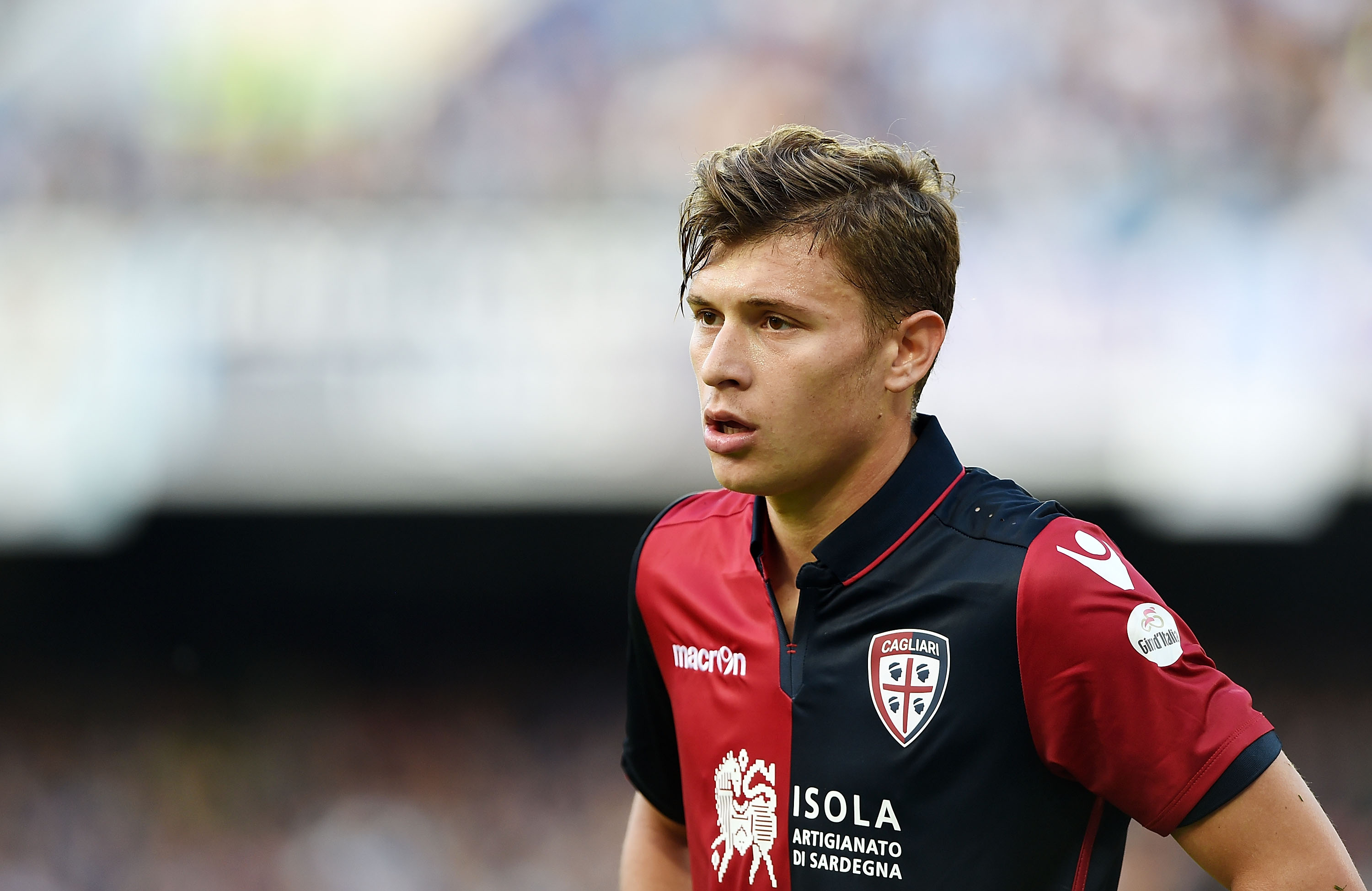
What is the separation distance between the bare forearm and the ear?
91 cm

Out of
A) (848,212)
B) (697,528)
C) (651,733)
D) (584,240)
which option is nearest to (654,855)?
(651,733)

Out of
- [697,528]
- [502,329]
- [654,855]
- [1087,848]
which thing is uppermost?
[697,528]

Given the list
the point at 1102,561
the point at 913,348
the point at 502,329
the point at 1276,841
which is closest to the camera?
the point at 1276,841

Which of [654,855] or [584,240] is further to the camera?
[584,240]

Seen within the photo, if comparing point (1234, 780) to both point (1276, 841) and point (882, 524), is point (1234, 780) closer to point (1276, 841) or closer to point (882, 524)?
A: point (1276, 841)

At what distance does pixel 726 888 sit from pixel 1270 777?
2.61 feet

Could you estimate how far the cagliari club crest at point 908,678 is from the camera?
176 cm

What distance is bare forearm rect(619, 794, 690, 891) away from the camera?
2238mm

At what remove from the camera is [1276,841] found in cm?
159

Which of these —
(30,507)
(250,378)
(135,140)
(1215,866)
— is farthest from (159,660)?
(1215,866)

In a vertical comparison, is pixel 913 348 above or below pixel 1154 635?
above

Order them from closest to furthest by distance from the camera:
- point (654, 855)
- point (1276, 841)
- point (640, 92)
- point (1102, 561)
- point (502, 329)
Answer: point (1276, 841), point (1102, 561), point (654, 855), point (502, 329), point (640, 92)

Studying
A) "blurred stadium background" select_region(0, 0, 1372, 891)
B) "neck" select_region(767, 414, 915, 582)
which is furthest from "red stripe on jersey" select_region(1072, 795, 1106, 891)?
"blurred stadium background" select_region(0, 0, 1372, 891)

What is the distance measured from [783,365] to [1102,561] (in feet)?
1.70
